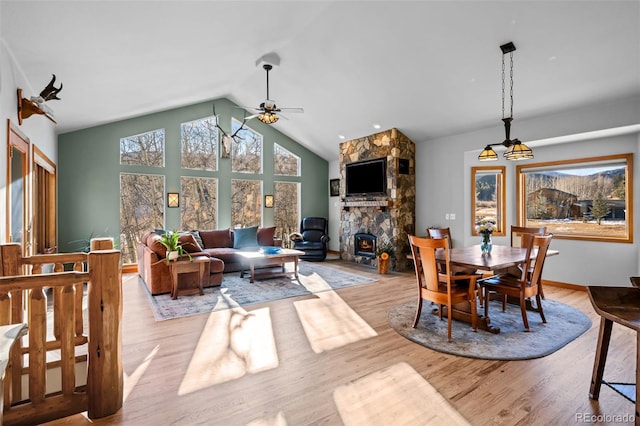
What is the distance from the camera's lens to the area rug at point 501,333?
307 centimetres

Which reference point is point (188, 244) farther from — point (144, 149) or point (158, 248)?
point (144, 149)

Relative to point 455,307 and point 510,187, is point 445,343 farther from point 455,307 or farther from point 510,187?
point 510,187

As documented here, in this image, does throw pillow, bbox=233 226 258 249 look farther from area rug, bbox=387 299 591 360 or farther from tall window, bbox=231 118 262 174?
area rug, bbox=387 299 591 360

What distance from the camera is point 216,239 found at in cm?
704

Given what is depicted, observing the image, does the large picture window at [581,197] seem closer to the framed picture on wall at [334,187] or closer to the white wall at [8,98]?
the framed picture on wall at [334,187]

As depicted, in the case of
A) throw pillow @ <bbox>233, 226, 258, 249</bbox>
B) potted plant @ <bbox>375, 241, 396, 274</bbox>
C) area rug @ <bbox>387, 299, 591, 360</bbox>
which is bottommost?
area rug @ <bbox>387, 299, 591, 360</bbox>

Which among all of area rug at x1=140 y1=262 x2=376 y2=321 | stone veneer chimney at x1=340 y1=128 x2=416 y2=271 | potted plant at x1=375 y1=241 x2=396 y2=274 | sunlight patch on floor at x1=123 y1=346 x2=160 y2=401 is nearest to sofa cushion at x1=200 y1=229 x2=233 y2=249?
area rug at x1=140 y1=262 x2=376 y2=321

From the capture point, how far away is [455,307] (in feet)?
13.1

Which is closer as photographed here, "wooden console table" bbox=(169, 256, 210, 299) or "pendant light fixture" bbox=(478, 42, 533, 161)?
"pendant light fixture" bbox=(478, 42, 533, 161)

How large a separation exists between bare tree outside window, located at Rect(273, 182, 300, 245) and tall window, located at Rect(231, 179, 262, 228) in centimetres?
50

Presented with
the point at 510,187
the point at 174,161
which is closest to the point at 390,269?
the point at 510,187

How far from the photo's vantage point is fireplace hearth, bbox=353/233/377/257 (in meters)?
7.58

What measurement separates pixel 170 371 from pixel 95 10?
297 cm

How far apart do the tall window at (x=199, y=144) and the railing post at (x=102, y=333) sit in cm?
589
